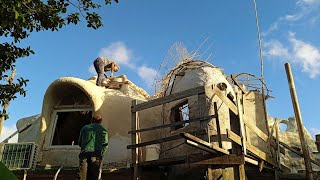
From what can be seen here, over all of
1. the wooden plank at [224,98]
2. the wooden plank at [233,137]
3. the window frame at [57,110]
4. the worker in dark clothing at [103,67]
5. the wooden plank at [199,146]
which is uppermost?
the worker in dark clothing at [103,67]

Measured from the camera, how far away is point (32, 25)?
288 inches

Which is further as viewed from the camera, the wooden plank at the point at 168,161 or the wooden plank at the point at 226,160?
the wooden plank at the point at 168,161

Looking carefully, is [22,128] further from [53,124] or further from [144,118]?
[144,118]

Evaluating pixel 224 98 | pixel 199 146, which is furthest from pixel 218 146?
pixel 224 98

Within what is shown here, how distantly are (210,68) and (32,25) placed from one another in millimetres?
6564

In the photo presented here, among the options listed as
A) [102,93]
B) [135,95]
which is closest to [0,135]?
[102,93]

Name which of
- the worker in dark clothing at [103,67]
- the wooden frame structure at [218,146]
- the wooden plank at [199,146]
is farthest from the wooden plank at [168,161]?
the worker in dark clothing at [103,67]

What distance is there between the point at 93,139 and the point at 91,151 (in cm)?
29

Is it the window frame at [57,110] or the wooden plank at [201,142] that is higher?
the window frame at [57,110]

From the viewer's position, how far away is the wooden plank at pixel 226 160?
7.80 m

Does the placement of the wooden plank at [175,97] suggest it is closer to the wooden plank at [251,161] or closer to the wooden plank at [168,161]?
the wooden plank at [168,161]

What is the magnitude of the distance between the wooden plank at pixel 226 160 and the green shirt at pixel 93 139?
7.71 ft

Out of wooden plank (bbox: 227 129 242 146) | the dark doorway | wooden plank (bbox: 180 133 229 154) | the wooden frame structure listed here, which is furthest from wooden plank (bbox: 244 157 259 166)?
the dark doorway

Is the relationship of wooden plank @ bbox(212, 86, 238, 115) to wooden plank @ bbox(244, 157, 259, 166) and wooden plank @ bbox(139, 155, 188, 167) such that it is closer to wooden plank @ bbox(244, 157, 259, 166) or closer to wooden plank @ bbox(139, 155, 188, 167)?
wooden plank @ bbox(244, 157, 259, 166)
